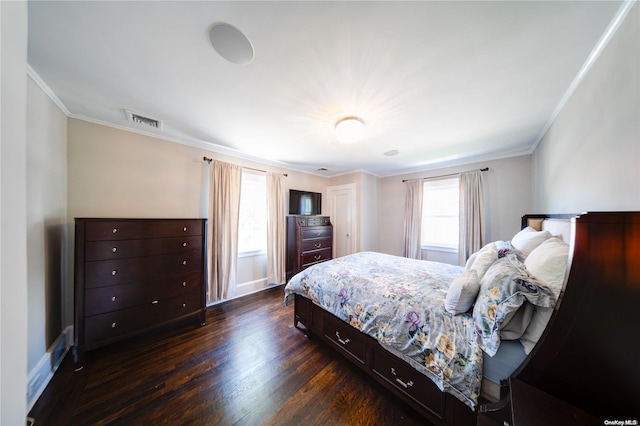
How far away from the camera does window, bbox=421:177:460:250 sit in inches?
139

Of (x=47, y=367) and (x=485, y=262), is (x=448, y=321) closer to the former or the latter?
(x=485, y=262)

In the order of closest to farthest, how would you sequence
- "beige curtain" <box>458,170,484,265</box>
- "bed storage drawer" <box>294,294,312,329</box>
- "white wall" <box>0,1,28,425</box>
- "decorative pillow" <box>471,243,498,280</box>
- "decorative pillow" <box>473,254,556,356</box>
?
"white wall" <box>0,1,28,425</box> → "decorative pillow" <box>473,254,556,356</box> → "decorative pillow" <box>471,243,498,280</box> → "bed storage drawer" <box>294,294,312,329</box> → "beige curtain" <box>458,170,484,265</box>

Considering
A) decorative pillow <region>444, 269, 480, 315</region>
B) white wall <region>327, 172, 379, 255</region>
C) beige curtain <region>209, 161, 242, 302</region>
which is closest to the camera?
decorative pillow <region>444, 269, 480, 315</region>

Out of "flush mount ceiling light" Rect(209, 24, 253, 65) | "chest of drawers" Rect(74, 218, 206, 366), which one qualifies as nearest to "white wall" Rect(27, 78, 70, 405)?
"chest of drawers" Rect(74, 218, 206, 366)

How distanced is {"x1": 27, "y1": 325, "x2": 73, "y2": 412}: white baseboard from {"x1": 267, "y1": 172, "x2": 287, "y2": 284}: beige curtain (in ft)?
7.39

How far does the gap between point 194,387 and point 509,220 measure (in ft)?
15.0

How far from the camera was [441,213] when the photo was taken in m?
3.67

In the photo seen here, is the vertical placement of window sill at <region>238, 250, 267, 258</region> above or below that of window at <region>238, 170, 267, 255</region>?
below

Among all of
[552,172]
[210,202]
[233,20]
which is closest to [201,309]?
[210,202]

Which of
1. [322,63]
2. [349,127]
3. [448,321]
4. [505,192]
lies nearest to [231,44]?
[322,63]

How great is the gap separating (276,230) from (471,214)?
3486mm

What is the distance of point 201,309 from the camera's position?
2.34m

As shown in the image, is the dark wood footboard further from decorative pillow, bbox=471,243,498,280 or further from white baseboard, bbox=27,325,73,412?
white baseboard, bbox=27,325,73,412

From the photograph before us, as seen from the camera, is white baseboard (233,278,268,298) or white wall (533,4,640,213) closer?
white wall (533,4,640,213)
